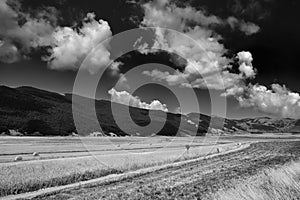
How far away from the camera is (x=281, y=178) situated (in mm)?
16547

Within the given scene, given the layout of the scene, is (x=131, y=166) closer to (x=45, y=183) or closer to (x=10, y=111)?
(x=45, y=183)

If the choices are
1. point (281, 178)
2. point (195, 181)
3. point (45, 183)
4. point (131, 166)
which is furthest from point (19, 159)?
point (281, 178)

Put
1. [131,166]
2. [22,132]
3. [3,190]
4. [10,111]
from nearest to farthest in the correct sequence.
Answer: [3,190], [131,166], [22,132], [10,111]

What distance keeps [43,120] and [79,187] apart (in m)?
168

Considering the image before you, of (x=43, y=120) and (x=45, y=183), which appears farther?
(x=43, y=120)

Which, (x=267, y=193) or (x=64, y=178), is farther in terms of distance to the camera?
(x=64, y=178)

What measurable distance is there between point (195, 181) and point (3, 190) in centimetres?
1365

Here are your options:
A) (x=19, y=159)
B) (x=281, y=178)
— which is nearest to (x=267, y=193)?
(x=281, y=178)

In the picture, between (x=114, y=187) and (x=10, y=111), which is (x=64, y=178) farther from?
(x=10, y=111)

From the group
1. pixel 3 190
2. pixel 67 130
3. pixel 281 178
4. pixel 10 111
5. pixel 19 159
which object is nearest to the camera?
pixel 281 178

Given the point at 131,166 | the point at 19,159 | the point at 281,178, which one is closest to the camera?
the point at 281,178

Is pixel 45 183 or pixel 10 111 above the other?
pixel 10 111

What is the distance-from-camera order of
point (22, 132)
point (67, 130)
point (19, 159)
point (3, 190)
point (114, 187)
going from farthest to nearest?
1. point (67, 130)
2. point (22, 132)
3. point (19, 159)
4. point (114, 187)
5. point (3, 190)

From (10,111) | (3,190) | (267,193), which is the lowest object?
(3,190)
